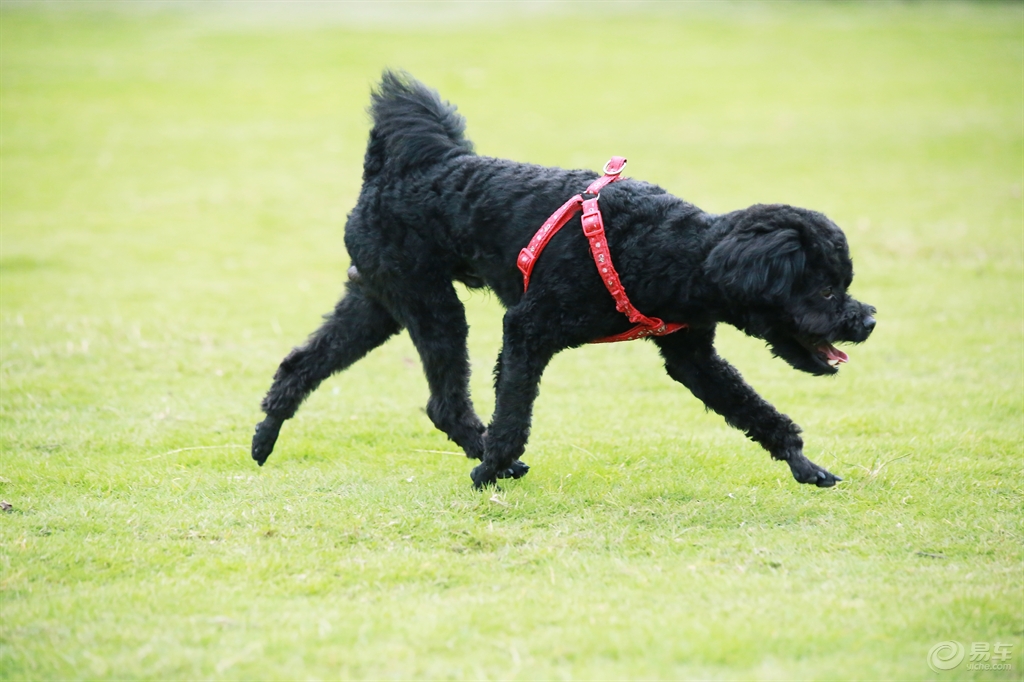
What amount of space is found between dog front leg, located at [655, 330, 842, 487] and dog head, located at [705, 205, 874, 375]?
507 millimetres

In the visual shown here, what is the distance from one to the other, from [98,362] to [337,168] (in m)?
8.89

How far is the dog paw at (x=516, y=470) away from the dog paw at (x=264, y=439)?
135cm

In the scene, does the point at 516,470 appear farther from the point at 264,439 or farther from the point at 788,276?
the point at 788,276

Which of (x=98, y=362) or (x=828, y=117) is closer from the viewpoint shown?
(x=98, y=362)

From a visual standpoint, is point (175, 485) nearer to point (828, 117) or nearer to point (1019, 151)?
point (1019, 151)

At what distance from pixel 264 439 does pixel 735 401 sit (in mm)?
2562

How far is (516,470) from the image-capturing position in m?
5.40

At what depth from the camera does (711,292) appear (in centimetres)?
475

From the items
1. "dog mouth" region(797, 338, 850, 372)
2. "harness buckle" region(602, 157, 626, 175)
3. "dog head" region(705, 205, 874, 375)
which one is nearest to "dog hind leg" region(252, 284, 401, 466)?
"harness buckle" region(602, 157, 626, 175)

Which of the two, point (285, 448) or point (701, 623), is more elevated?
point (701, 623)

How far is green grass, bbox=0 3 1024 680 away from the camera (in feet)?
12.2

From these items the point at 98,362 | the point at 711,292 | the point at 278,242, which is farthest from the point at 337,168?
the point at 711,292

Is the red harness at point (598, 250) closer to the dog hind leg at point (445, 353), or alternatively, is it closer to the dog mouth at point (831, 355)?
the dog hind leg at point (445, 353)

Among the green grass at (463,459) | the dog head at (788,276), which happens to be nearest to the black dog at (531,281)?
the dog head at (788,276)
